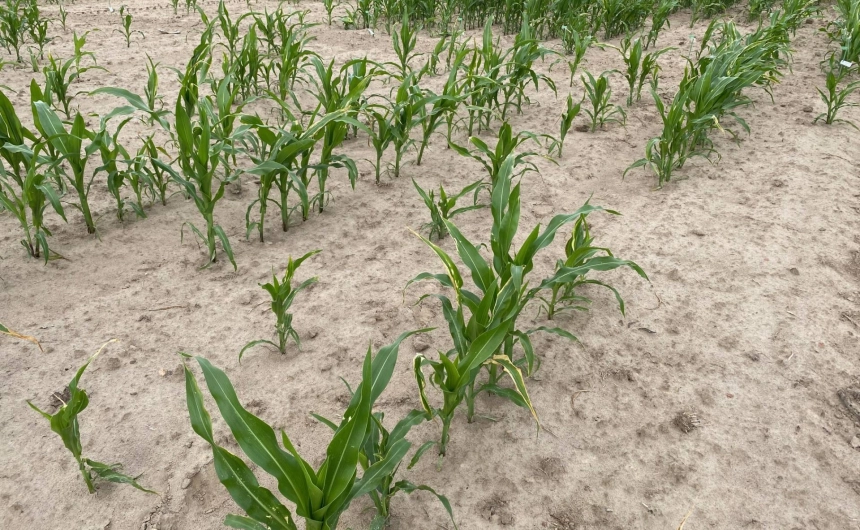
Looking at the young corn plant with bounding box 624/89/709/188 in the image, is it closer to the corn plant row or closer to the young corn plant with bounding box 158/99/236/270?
the corn plant row

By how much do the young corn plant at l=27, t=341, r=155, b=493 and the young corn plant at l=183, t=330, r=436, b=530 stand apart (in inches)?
14.9

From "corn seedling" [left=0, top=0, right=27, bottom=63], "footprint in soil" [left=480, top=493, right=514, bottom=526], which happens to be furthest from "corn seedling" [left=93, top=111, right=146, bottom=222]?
"corn seedling" [left=0, top=0, right=27, bottom=63]

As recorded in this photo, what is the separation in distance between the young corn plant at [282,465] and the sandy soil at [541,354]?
12.2 inches

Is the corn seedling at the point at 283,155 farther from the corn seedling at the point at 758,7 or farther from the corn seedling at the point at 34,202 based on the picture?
the corn seedling at the point at 758,7

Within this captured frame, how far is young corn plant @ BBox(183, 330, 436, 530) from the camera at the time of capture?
3.86ft

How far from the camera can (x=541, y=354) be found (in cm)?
205

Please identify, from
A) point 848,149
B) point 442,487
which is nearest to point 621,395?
point 442,487

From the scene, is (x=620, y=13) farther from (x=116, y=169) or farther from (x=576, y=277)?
(x=116, y=169)

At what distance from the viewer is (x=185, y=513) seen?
1503 millimetres

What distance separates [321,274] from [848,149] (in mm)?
3178

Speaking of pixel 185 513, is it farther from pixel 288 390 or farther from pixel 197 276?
pixel 197 276

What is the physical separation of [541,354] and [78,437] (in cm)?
138

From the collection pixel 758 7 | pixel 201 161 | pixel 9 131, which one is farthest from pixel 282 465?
pixel 758 7

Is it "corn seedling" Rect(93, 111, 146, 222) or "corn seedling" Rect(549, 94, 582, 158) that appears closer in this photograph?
"corn seedling" Rect(93, 111, 146, 222)
